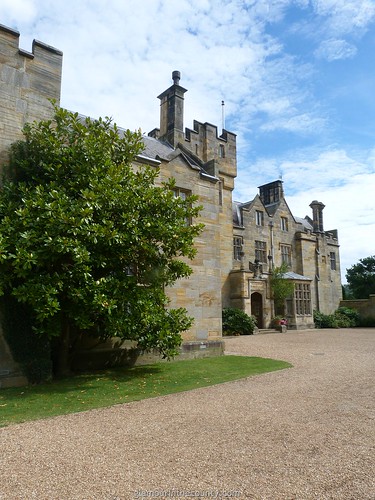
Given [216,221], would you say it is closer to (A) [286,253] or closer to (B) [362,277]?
(A) [286,253]

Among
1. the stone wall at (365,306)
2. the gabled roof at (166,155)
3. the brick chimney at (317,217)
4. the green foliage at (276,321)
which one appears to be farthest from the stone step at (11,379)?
the brick chimney at (317,217)

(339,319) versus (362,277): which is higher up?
(362,277)

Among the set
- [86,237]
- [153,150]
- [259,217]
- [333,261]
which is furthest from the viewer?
[333,261]

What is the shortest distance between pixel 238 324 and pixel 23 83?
1777 cm

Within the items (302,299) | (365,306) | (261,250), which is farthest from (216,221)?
(365,306)

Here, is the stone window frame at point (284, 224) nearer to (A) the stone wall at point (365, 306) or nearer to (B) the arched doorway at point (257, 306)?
(B) the arched doorway at point (257, 306)

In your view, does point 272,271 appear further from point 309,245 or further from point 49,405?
point 49,405

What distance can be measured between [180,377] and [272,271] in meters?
19.4

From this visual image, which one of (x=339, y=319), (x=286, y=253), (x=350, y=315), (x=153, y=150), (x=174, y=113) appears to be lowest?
(x=339, y=319)

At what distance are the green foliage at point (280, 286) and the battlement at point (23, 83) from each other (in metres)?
20.2

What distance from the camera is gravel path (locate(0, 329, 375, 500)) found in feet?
12.3

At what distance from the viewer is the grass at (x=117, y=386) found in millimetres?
6887

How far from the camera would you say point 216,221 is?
1450cm

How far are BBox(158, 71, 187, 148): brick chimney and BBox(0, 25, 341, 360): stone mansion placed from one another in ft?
0.17
